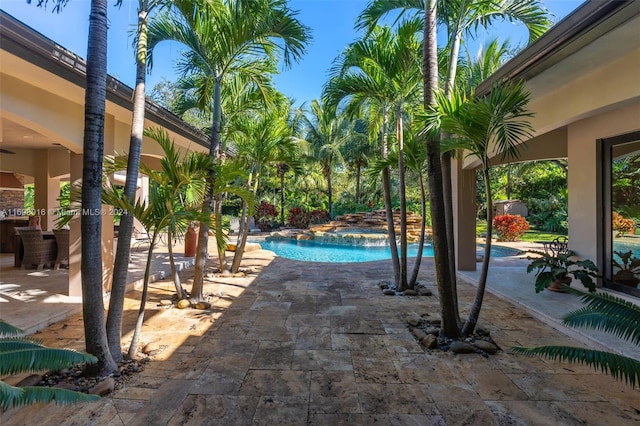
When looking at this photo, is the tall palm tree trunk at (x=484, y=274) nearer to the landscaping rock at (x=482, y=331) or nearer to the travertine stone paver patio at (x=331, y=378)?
the landscaping rock at (x=482, y=331)

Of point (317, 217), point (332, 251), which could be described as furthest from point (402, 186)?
point (317, 217)

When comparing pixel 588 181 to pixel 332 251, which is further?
pixel 332 251

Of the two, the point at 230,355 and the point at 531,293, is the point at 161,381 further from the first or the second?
the point at 531,293

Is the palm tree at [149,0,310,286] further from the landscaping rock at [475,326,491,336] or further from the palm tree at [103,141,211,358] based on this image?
the landscaping rock at [475,326,491,336]

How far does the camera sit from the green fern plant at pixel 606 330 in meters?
1.94

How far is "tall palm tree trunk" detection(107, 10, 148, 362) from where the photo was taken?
3.28 meters

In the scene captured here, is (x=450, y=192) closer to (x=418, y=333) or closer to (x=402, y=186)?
(x=402, y=186)

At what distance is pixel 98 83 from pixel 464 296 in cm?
637

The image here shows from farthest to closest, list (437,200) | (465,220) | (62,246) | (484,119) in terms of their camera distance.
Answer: (465,220)
(62,246)
(437,200)
(484,119)

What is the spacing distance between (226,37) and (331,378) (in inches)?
213

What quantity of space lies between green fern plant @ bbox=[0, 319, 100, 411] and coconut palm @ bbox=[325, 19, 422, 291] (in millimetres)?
5333

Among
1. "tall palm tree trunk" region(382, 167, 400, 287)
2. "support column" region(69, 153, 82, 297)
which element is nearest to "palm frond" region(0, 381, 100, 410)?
"support column" region(69, 153, 82, 297)

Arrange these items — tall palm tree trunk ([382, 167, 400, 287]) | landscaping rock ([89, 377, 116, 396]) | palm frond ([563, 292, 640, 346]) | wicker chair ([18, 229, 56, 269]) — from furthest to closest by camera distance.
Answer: wicker chair ([18, 229, 56, 269]) → tall palm tree trunk ([382, 167, 400, 287]) → landscaping rock ([89, 377, 116, 396]) → palm frond ([563, 292, 640, 346])

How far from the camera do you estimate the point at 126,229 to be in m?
3.37
